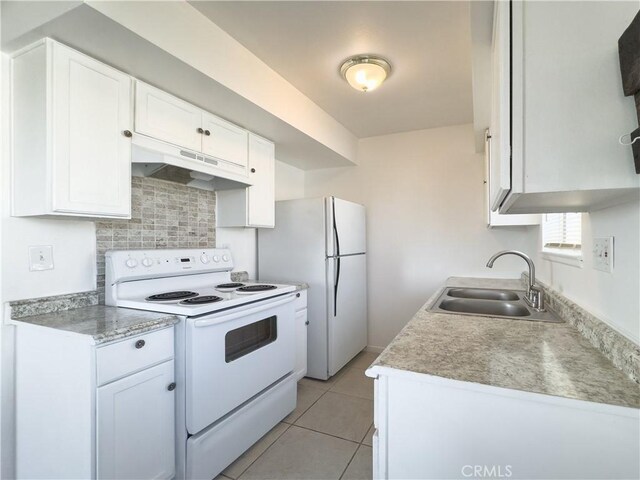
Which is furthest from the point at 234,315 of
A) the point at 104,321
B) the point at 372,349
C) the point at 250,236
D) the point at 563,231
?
the point at 372,349

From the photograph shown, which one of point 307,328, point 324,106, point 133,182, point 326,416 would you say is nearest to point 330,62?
point 324,106

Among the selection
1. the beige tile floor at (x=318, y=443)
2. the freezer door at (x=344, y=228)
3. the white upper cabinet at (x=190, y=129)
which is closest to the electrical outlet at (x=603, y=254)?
the beige tile floor at (x=318, y=443)

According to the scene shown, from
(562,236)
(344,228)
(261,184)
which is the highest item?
(261,184)

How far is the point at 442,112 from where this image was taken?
9.72 feet

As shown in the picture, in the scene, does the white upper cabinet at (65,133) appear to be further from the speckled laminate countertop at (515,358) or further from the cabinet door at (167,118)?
the speckled laminate countertop at (515,358)

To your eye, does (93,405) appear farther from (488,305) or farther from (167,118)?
(488,305)

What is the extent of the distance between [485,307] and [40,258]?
2442 mm

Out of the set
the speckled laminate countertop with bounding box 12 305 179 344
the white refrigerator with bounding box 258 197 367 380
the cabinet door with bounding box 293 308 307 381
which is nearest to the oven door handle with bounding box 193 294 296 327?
the speckled laminate countertop with bounding box 12 305 179 344

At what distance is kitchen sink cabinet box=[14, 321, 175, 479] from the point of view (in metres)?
1.31

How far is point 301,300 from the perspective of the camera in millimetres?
2719

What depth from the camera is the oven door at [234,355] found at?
161cm

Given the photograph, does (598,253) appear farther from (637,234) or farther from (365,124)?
(365,124)

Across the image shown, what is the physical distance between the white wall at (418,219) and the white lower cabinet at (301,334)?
113 cm

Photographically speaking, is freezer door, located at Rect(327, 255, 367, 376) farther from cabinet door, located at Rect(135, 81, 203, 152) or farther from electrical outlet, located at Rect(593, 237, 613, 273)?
electrical outlet, located at Rect(593, 237, 613, 273)
